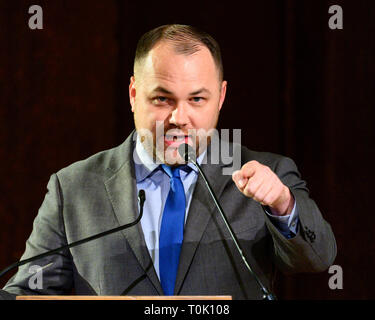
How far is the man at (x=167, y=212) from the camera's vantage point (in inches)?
63.1

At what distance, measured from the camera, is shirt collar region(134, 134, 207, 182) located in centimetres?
175

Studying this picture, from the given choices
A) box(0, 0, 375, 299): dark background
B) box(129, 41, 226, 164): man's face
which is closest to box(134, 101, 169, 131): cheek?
box(129, 41, 226, 164): man's face

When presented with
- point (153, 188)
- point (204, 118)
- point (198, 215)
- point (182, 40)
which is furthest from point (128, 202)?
point (182, 40)

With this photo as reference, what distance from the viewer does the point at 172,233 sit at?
1627mm

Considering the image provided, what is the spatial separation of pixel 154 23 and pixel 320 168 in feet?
2.66

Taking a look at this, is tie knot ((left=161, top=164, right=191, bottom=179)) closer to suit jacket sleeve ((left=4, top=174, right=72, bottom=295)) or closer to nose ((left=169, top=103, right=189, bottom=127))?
nose ((left=169, top=103, right=189, bottom=127))

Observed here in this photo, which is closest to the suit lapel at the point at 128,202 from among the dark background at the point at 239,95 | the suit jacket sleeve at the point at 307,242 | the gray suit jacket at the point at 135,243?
the gray suit jacket at the point at 135,243

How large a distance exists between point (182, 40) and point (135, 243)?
0.54 metres

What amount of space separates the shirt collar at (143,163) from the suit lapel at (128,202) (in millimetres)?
21
